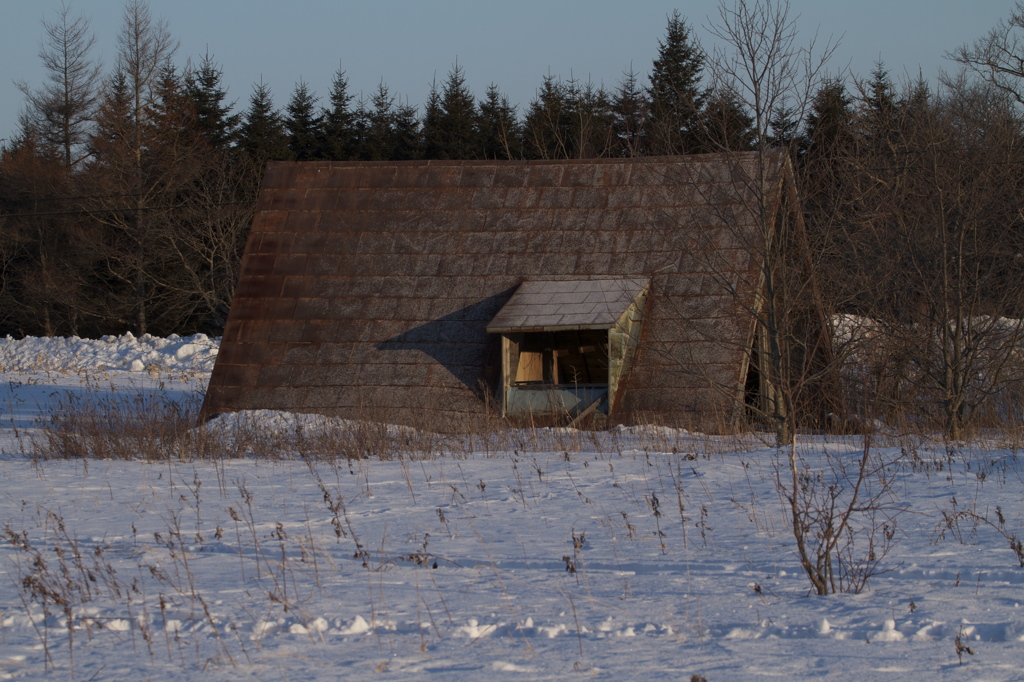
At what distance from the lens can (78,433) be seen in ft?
37.1

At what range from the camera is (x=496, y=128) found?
38.5m

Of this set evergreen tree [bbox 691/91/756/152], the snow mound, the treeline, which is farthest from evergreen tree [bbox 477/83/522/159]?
evergreen tree [bbox 691/91/756/152]

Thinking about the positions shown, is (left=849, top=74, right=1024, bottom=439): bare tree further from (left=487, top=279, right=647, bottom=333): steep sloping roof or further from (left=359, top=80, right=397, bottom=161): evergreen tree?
(left=359, top=80, right=397, bottom=161): evergreen tree

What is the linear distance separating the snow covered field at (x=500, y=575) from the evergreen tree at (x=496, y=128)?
29.1m

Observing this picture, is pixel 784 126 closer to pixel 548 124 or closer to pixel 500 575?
pixel 500 575

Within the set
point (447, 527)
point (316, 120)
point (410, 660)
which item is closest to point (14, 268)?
point (316, 120)

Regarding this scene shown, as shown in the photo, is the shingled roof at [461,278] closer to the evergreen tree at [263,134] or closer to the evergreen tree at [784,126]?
the evergreen tree at [784,126]

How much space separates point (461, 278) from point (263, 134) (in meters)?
27.0

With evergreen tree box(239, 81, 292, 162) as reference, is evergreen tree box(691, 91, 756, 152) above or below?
below

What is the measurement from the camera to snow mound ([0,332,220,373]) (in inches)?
958

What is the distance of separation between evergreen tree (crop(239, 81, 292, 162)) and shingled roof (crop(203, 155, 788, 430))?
23.4m

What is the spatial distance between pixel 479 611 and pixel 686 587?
1155mm

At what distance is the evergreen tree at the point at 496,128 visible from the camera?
37.1 meters

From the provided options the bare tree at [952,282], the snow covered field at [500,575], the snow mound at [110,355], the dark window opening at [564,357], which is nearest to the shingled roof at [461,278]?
the dark window opening at [564,357]
